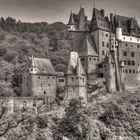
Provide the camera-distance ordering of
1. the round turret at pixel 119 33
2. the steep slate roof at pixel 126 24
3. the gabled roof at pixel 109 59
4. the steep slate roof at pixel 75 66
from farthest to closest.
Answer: the steep slate roof at pixel 126 24
the round turret at pixel 119 33
the gabled roof at pixel 109 59
the steep slate roof at pixel 75 66

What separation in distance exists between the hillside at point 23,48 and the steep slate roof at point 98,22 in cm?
1012

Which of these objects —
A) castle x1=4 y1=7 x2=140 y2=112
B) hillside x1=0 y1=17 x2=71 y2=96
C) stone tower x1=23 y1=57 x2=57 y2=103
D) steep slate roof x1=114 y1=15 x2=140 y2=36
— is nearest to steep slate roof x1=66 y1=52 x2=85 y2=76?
castle x1=4 y1=7 x2=140 y2=112

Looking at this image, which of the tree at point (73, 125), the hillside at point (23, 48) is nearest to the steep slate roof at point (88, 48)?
the hillside at point (23, 48)

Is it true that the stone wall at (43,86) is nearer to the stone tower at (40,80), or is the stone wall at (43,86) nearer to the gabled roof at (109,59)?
the stone tower at (40,80)

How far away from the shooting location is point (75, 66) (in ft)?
173

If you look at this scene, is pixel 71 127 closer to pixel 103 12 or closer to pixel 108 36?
pixel 108 36

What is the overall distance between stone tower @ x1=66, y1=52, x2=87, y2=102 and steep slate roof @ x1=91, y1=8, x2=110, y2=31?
876 centimetres

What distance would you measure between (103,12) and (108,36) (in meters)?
5.31

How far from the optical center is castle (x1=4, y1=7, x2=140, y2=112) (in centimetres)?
4972

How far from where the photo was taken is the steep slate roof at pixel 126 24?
199 feet

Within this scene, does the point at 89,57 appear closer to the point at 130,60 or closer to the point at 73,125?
the point at 130,60

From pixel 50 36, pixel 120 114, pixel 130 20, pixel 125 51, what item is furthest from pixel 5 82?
pixel 50 36

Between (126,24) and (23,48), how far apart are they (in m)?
25.4

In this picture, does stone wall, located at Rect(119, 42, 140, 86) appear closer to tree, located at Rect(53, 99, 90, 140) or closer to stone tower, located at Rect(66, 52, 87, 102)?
stone tower, located at Rect(66, 52, 87, 102)
